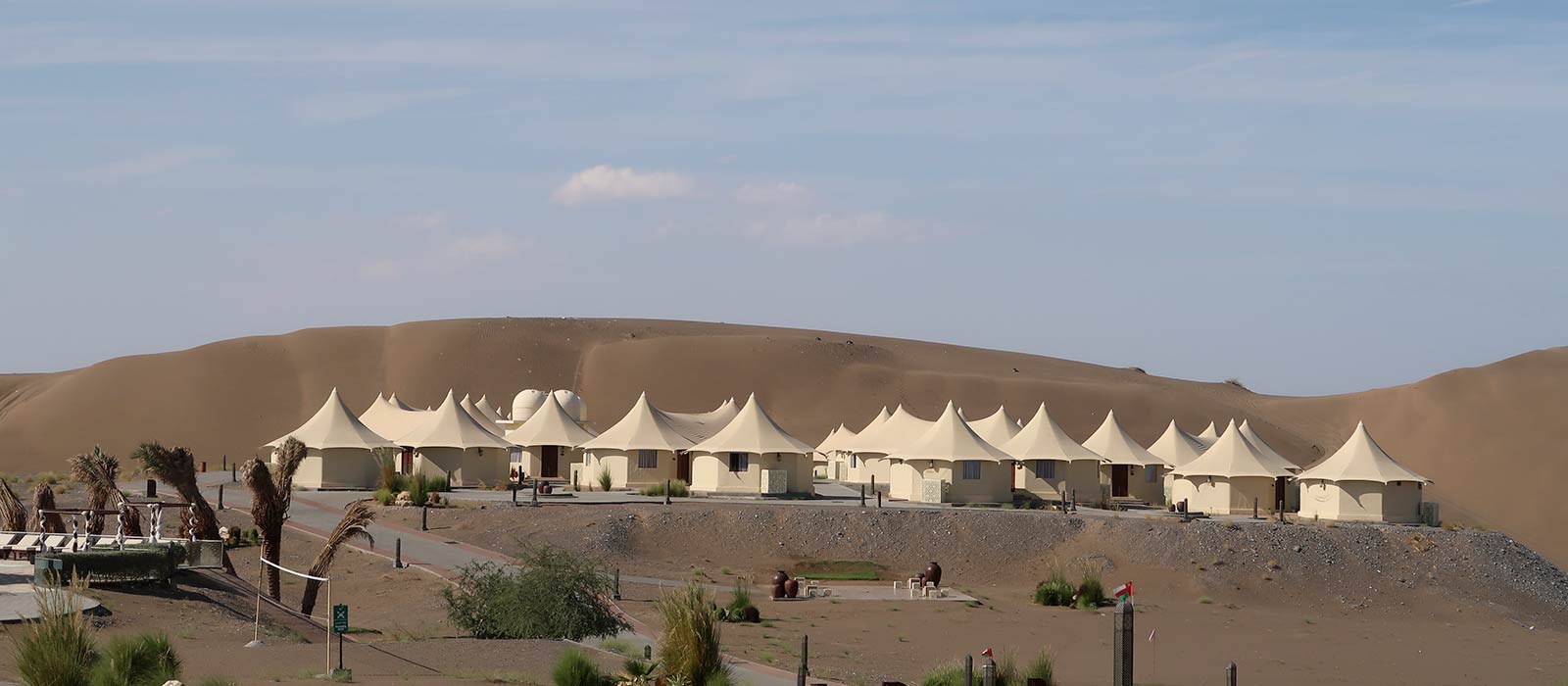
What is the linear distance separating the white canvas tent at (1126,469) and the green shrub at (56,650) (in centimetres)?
4552

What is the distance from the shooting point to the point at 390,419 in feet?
198

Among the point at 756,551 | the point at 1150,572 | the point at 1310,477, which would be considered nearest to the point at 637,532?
the point at 756,551

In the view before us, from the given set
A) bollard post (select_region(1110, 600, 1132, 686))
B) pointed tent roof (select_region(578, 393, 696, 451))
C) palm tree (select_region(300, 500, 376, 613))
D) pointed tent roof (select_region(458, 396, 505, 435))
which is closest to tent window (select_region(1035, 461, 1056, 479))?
pointed tent roof (select_region(578, 393, 696, 451))

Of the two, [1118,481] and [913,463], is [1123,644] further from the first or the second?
Answer: [1118,481]

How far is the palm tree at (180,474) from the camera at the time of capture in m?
28.2

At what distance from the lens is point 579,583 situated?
1003 inches

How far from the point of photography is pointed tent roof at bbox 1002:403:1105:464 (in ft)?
175

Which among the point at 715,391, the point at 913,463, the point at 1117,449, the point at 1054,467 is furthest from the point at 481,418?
the point at 715,391

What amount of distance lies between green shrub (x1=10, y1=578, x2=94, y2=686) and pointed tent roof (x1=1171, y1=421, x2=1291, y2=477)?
41304mm

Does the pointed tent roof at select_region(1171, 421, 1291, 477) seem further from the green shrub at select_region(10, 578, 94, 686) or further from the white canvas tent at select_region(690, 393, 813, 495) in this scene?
the green shrub at select_region(10, 578, 94, 686)

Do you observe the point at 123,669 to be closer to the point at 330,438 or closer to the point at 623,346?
the point at 330,438

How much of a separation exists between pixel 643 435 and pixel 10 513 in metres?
27.7

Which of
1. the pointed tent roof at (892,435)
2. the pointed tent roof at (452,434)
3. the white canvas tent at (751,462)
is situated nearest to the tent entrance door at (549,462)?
the pointed tent roof at (452,434)

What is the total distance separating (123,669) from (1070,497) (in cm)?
4089
